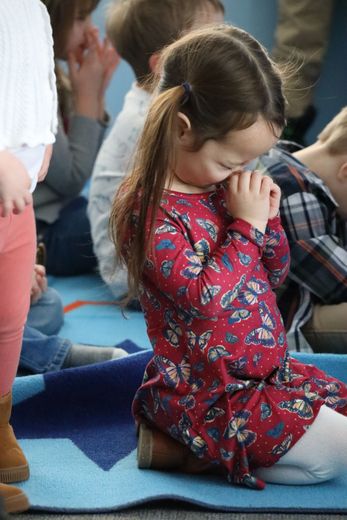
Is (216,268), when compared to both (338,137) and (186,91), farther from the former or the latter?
(338,137)

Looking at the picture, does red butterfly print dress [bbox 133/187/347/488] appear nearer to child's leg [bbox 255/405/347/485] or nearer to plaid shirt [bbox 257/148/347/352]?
child's leg [bbox 255/405/347/485]

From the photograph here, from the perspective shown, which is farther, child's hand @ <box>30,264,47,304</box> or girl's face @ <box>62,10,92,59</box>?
girl's face @ <box>62,10,92,59</box>

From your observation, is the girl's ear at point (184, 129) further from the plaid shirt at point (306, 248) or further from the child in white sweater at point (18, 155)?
the plaid shirt at point (306, 248)

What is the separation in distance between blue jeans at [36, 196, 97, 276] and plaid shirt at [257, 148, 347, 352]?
838mm

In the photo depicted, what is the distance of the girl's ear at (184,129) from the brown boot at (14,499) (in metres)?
0.55

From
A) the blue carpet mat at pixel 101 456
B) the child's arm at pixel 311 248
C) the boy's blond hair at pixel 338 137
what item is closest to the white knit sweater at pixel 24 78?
the blue carpet mat at pixel 101 456

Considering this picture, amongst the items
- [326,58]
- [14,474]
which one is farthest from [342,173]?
[326,58]

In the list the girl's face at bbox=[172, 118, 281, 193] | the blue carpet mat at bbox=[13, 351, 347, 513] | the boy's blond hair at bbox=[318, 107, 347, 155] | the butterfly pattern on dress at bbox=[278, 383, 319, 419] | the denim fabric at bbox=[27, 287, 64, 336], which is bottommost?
the denim fabric at bbox=[27, 287, 64, 336]

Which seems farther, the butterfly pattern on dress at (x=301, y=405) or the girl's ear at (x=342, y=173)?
the girl's ear at (x=342, y=173)

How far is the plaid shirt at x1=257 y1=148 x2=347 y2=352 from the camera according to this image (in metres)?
1.74

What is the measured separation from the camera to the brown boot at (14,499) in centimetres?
128

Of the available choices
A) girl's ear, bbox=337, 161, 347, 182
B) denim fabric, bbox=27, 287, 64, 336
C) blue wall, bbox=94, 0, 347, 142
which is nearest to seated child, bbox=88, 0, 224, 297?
denim fabric, bbox=27, 287, 64, 336

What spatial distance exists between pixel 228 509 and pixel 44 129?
1.91ft

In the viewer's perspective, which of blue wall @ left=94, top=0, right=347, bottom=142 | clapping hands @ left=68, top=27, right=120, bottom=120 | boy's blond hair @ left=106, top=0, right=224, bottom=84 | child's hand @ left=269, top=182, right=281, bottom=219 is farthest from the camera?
blue wall @ left=94, top=0, right=347, bottom=142
